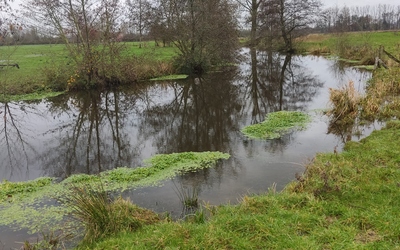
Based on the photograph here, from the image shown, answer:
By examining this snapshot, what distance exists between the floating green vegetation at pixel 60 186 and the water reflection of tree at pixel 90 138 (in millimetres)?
519

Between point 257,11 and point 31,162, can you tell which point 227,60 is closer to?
point 257,11

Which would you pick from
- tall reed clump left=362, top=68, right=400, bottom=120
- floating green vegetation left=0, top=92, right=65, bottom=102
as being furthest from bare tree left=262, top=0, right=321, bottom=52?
floating green vegetation left=0, top=92, right=65, bottom=102

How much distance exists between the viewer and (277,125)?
10.9m

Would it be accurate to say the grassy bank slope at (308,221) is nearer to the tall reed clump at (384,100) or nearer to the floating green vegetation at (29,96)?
the tall reed clump at (384,100)

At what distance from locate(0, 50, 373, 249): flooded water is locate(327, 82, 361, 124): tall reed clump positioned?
49 cm

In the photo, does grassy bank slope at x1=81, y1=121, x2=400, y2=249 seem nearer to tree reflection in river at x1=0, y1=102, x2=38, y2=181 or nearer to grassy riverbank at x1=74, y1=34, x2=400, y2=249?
grassy riverbank at x1=74, y1=34, x2=400, y2=249

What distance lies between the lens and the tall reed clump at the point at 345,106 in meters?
10.9

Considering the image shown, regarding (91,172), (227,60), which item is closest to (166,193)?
(91,172)

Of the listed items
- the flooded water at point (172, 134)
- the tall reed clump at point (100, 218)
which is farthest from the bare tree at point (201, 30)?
the tall reed clump at point (100, 218)

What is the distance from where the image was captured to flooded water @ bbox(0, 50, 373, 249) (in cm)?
709

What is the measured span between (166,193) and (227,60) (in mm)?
21728

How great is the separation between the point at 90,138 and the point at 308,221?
802 cm

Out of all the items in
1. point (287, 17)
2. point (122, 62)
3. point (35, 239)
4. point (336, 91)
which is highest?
point (287, 17)

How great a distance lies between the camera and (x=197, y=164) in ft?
26.0
